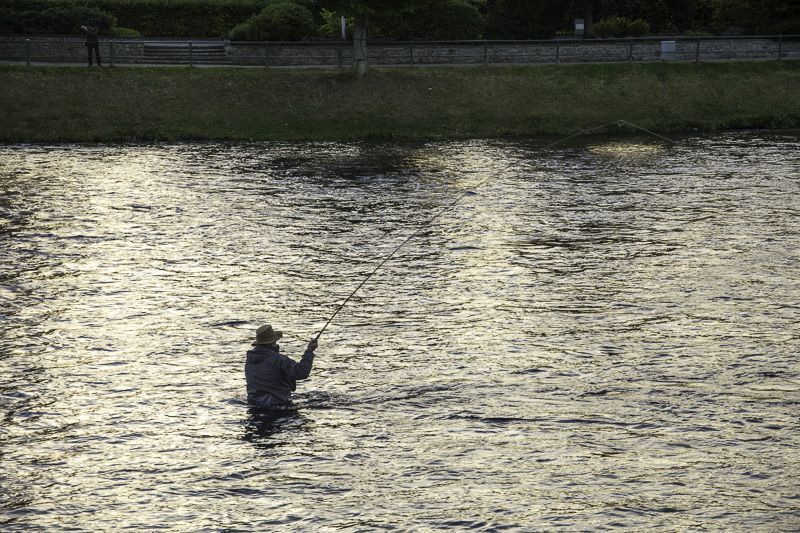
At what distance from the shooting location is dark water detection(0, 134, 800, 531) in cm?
1130

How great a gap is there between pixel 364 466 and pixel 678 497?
11.1 feet

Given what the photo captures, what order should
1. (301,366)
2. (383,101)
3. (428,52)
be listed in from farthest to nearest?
(428,52) → (383,101) → (301,366)

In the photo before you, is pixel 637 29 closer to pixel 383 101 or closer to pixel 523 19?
pixel 523 19

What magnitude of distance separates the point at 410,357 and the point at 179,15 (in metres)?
44.5

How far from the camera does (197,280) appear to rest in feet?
66.3

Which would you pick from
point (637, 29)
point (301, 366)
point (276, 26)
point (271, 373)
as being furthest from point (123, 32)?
point (301, 366)

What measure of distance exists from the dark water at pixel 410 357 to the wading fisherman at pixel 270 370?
0.32 meters

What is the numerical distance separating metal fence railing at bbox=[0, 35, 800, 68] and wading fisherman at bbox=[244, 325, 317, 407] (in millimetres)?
34828

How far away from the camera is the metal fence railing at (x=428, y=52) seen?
47.0m

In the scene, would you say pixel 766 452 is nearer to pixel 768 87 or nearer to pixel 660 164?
pixel 660 164

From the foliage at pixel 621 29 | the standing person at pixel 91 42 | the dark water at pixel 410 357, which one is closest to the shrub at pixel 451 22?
the foliage at pixel 621 29

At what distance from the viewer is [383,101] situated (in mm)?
43344

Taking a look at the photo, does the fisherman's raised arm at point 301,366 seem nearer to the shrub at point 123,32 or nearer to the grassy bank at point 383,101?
the grassy bank at point 383,101

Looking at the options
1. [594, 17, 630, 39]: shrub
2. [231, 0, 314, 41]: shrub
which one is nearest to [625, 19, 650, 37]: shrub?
[594, 17, 630, 39]: shrub
